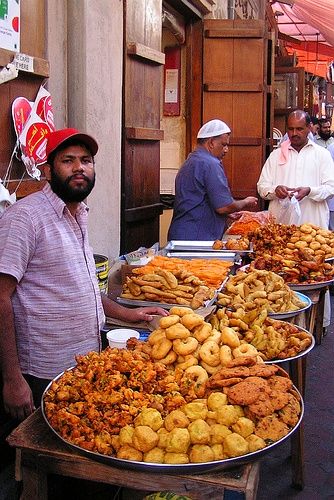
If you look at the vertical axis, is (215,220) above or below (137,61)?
below

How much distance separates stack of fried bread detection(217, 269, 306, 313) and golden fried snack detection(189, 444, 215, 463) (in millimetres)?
1500

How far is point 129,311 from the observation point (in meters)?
3.21

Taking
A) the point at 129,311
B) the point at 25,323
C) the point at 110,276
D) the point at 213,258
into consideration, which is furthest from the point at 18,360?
the point at 213,258

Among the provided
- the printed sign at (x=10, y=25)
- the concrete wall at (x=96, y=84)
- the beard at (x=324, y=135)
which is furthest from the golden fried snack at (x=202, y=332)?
the beard at (x=324, y=135)

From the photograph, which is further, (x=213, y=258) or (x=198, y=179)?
(x=198, y=179)

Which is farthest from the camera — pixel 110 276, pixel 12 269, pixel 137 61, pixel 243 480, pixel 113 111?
pixel 137 61

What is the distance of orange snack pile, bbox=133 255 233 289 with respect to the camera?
399 centimetres

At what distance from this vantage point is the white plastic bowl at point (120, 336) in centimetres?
287

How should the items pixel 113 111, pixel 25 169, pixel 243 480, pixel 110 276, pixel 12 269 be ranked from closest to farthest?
pixel 243 480 → pixel 12 269 → pixel 25 169 → pixel 110 276 → pixel 113 111

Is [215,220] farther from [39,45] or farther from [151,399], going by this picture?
[151,399]

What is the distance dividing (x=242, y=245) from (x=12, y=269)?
2826mm

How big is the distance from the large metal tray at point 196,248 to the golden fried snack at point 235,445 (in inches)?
119

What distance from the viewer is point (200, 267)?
4312 millimetres

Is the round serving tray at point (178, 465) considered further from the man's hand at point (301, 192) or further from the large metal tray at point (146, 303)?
the man's hand at point (301, 192)
